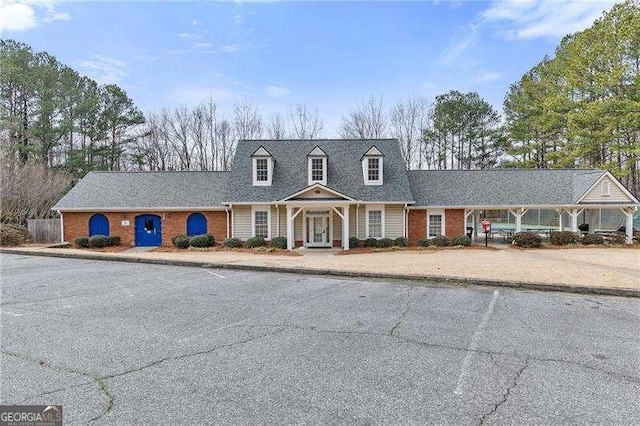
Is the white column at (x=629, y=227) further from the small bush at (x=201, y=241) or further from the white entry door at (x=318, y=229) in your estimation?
the small bush at (x=201, y=241)

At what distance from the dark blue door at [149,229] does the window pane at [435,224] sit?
635 inches

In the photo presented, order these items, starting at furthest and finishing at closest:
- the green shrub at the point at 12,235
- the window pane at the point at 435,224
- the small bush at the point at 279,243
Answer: the window pane at the point at 435,224 → the green shrub at the point at 12,235 → the small bush at the point at 279,243

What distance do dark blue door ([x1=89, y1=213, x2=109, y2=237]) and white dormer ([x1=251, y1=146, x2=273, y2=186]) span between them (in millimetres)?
9264

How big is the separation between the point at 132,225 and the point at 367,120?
2708 centimetres

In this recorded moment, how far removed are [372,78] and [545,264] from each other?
2207 cm

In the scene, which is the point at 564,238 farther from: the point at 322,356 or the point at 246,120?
the point at 246,120

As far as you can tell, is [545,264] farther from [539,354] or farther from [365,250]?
[539,354]

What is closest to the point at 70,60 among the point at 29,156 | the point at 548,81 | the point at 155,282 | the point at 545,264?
the point at 29,156

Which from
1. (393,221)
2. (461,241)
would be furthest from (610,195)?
(393,221)

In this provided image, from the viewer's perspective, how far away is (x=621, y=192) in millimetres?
21109

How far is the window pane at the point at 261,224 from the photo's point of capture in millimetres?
20422

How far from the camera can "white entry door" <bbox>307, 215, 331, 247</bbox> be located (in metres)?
20.4

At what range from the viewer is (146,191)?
2191 centimetres

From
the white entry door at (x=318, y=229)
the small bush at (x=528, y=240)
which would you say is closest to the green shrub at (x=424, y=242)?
the small bush at (x=528, y=240)
